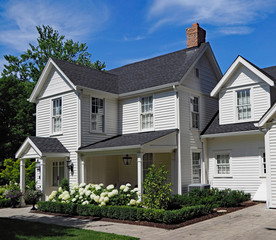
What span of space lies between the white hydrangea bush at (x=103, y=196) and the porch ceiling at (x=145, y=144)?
189 cm

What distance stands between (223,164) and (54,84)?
1079 cm

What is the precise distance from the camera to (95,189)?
48.9 feet

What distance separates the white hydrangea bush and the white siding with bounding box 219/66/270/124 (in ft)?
23.3

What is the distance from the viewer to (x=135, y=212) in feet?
40.1

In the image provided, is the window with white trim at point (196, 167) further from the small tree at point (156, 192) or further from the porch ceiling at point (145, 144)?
the small tree at point (156, 192)

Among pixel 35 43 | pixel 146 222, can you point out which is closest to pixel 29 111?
pixel 35 43

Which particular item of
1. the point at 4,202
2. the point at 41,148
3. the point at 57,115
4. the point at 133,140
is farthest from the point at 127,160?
the point at 4,202

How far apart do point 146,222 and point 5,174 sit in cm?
1754

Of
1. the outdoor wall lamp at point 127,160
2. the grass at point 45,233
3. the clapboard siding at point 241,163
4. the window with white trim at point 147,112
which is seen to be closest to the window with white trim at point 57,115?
the outdoor wall lamp at point 127,160

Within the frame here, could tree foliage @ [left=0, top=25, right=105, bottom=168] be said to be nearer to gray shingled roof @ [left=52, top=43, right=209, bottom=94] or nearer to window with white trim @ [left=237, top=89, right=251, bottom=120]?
gray shingled roof @ [left=52, top=43, right=209, bottom=94]

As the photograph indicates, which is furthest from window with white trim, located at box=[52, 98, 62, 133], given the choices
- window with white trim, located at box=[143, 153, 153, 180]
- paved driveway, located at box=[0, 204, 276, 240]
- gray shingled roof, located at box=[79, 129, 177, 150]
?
paved driveway, located at box=[0, 204, 276, 240]

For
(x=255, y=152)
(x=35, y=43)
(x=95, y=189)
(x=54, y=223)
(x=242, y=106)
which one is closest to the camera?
(x=54, y=223)

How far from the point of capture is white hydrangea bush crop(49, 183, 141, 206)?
13.7 m

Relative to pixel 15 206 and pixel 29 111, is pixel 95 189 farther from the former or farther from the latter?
pixel 29 111
